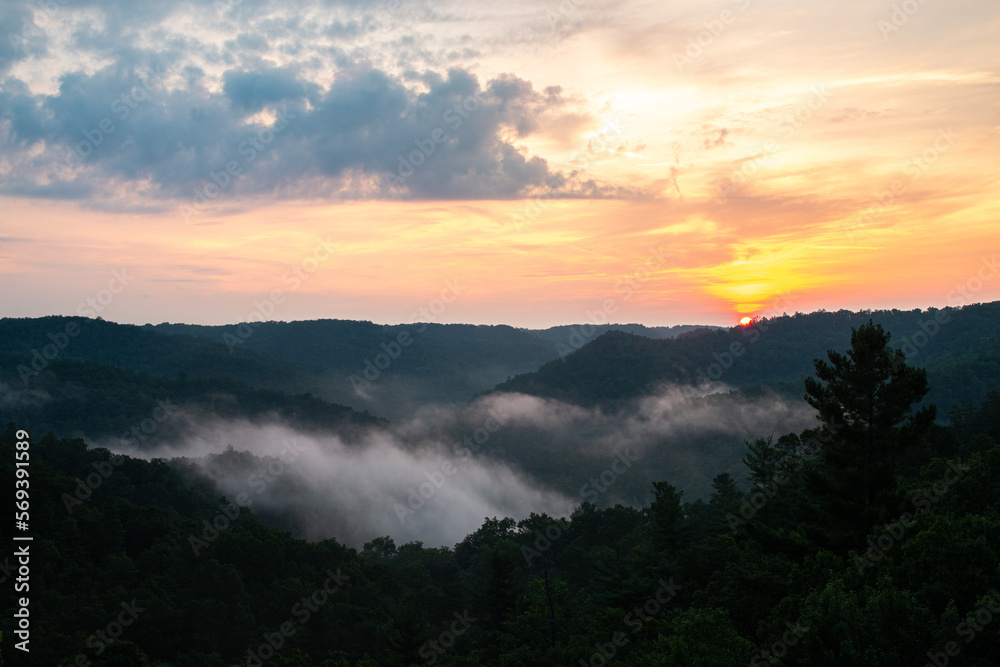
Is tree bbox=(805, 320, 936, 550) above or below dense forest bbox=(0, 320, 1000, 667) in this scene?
above

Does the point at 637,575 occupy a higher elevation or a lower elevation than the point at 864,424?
lower

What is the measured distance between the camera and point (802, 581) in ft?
67.8

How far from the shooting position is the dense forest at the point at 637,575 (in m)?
15.8

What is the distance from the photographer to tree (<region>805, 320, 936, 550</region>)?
26141 millimetres

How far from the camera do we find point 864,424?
27.1 metres

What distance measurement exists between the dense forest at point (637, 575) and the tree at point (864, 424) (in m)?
0.08

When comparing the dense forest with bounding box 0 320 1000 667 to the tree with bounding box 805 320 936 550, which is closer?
the dense forest with bounding box 0 320 1000 667

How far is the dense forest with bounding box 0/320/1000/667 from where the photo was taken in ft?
51.7

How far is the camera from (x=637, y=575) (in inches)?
1378

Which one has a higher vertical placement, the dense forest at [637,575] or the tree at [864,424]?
the tree at [864,424]

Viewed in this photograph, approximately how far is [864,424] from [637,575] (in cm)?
1409

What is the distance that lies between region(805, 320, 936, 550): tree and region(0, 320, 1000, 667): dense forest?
3.1 inches

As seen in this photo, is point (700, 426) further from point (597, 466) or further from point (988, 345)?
point (988, 345)

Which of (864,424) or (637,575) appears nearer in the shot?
(864,424)
